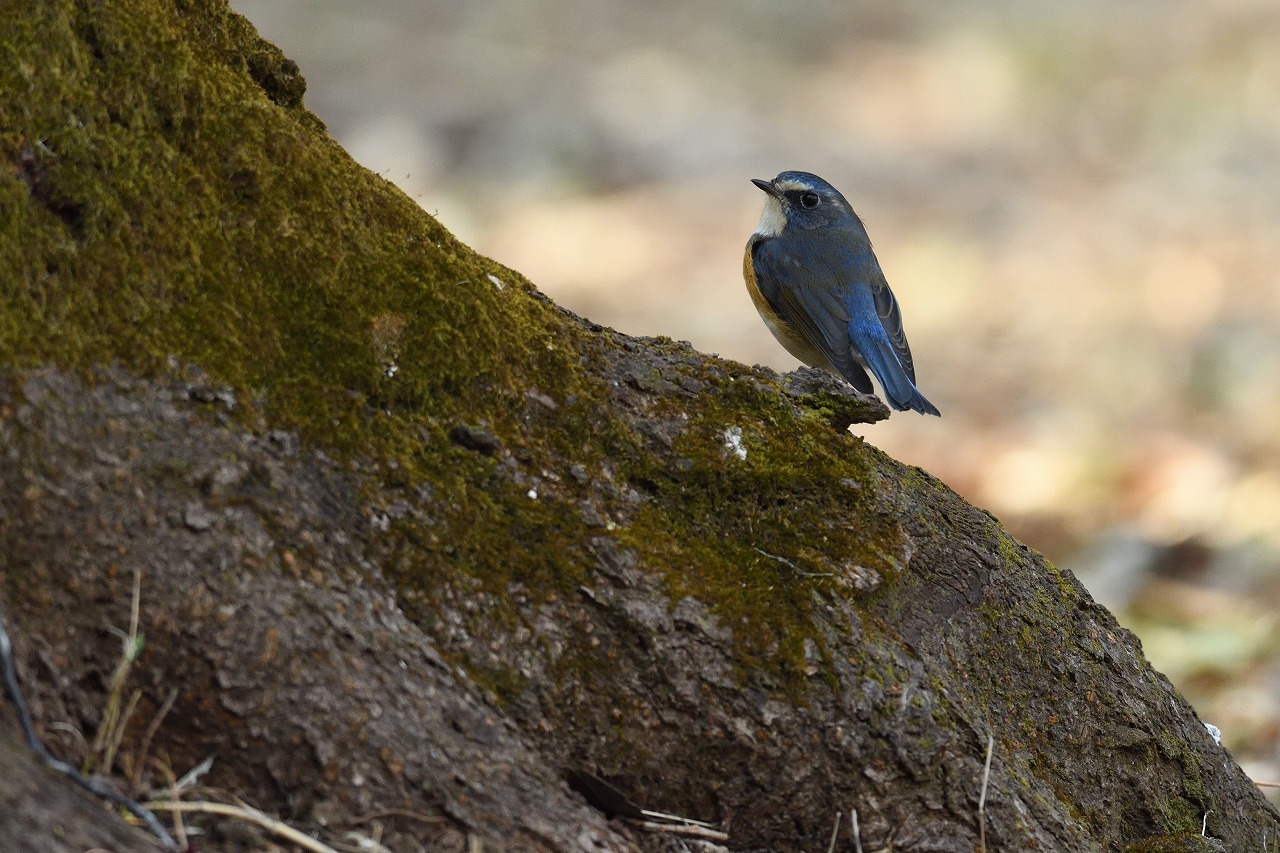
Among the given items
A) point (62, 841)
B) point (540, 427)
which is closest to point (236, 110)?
point (540, 427)

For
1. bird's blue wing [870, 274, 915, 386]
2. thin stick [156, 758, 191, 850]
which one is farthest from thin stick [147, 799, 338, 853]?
bird's blue wing [870, 274, 915, 386]

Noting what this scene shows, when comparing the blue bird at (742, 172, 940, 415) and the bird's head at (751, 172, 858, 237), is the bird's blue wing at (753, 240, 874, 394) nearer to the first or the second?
the blue bird at (742, 172, 940, 415)

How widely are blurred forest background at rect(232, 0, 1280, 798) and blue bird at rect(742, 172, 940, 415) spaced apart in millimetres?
2160

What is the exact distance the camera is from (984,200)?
11.8 m

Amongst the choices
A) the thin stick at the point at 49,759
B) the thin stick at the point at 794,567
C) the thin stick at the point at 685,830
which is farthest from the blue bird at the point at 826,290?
the thin stick at the point at 49,759

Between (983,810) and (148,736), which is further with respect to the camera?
(983,810)

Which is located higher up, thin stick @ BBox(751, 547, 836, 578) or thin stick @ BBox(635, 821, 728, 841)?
thin stick @ BBox(751, 547, 836, 578)

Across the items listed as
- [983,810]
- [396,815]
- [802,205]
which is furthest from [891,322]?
[396,815]

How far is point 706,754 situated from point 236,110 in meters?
1.57

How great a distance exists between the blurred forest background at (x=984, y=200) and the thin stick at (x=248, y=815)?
442cm

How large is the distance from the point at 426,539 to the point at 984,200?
10.1 metres

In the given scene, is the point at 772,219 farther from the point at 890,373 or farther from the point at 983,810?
the point at 983,810

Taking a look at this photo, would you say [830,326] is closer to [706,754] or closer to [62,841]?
[706,754]

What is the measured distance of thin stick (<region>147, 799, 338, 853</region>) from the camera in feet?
6.98
